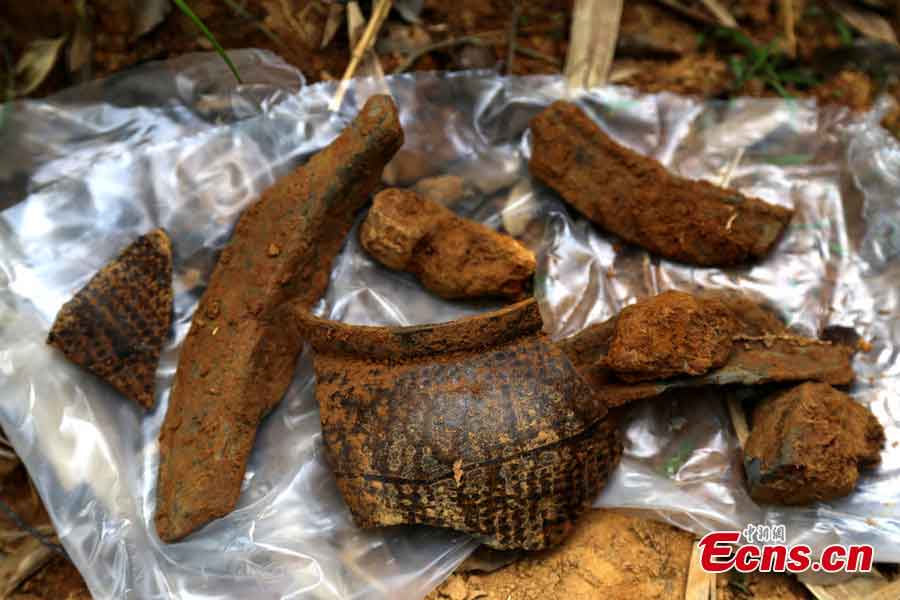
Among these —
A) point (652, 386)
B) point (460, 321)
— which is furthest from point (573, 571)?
point (460, 321)

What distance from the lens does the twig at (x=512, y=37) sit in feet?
7.83

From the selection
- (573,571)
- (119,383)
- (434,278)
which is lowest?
(573,571)

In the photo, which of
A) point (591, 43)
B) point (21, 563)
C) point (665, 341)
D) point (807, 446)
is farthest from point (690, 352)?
point (21, 563)

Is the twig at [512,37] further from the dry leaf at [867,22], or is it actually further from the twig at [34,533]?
the twig at [34,533]

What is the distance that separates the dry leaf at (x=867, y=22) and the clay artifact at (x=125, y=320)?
2.28m

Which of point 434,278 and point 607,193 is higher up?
point 607,193

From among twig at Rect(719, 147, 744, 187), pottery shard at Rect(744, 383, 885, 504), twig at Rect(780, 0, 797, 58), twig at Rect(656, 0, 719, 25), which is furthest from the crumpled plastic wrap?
twig at Rect(656, 0, 719, 25)

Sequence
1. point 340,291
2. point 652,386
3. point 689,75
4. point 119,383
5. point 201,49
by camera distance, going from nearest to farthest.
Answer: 1. point 652,386
2. point 119,383
3. point 340,291
4. point 201,49
5. point 689,75

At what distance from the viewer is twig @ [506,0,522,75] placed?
7.83ft

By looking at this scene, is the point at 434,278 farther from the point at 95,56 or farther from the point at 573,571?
the point at 95,56

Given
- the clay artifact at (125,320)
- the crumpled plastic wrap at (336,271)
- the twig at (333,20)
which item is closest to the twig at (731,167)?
the crumpled plastic wrap at (336,271)

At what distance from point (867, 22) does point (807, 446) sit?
5.29ft

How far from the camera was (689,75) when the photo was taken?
2480mm

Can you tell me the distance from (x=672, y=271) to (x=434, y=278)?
0.69m
